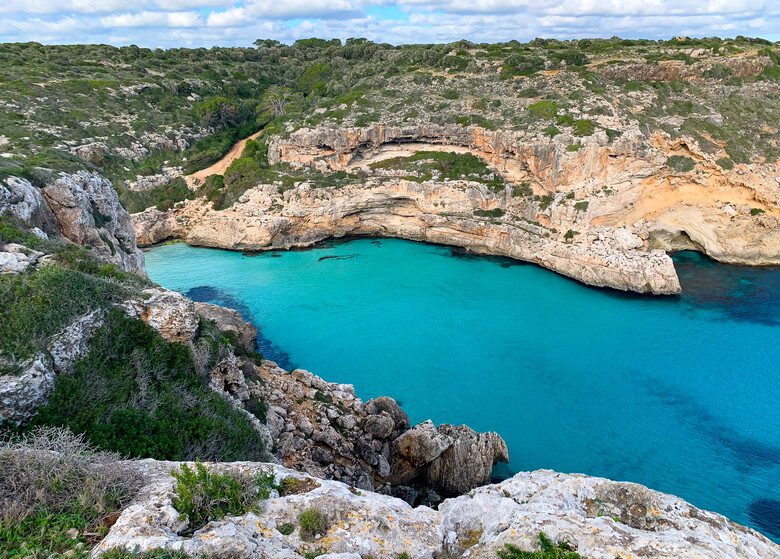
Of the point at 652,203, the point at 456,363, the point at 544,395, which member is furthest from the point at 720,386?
the point at 652,203

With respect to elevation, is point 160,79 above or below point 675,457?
above

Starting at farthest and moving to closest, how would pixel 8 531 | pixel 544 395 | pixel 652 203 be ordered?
1. pixel 652 203
2. pixel 544 395
3. pixel 8 531

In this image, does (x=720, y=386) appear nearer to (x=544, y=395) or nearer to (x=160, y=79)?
(x=544, y=395)

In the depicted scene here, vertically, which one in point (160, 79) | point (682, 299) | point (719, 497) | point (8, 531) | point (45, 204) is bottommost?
point (719, 497)

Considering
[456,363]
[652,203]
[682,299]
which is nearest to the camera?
[456,363]

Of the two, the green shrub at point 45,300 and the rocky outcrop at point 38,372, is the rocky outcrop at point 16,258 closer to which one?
the green shrub at point 45,300

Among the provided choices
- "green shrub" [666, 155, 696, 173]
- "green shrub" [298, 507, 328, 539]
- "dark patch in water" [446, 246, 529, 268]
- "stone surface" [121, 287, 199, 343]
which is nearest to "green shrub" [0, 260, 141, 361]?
"stone surface" [121, 287, 199, 343]
